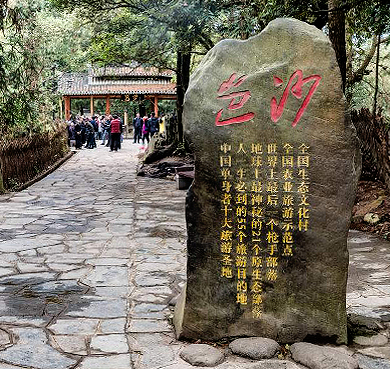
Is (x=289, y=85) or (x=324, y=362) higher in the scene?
(x=289, y=85)

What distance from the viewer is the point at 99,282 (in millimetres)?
5230

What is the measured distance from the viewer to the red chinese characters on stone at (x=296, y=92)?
366 cm

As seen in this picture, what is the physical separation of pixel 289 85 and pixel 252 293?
1464mm

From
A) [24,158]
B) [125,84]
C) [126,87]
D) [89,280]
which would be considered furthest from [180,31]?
[125,84]

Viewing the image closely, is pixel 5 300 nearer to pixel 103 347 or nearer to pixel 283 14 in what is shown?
pixel 103 347

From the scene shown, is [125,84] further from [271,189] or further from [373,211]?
[271,189]

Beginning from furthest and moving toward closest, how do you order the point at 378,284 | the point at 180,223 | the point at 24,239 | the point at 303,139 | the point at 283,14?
the point at 283,14 → the point at 180,223 → the point at 24,239 → the point at 378,284 → the point at 303,139

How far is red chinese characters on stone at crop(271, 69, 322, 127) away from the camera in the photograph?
3.66 meters

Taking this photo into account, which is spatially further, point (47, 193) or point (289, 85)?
point (47, 193)

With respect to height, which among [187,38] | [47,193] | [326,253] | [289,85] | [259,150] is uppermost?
[187,38]

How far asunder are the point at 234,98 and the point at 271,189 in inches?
26.6

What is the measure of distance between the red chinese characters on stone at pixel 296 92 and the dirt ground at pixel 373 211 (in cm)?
429

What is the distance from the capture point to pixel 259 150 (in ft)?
12.3

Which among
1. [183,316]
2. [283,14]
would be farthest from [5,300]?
[283,14]
